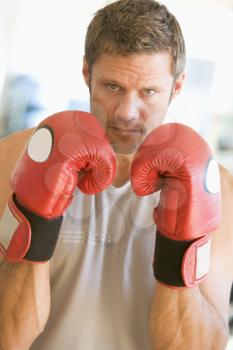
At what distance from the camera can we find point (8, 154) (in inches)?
39.4

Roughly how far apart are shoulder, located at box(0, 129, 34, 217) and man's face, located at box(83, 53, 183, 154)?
0.22 meters

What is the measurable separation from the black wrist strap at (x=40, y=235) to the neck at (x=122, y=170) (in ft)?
0.74

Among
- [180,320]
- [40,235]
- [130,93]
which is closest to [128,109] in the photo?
[130,93]

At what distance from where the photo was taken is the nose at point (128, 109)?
0.84m

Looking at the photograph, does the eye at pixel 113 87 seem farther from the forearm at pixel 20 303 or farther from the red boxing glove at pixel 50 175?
the forearm at pixel 20 303

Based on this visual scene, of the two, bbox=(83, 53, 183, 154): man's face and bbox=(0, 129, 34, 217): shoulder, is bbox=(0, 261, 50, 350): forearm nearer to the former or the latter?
bbox=(0, 129, 34, 217): shoulder

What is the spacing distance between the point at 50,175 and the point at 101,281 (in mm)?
288

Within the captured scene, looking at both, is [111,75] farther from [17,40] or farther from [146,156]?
[17,40]

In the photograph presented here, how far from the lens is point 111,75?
854 mm

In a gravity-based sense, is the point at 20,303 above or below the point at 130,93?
below

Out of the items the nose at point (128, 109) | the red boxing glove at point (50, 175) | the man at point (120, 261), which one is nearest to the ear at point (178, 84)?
the man at point (120, 261)

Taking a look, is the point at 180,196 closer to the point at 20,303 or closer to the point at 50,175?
the point at 50,175

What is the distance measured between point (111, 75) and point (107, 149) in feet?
0.61

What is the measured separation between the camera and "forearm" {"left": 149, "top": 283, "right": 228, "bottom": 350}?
2.59 ft
